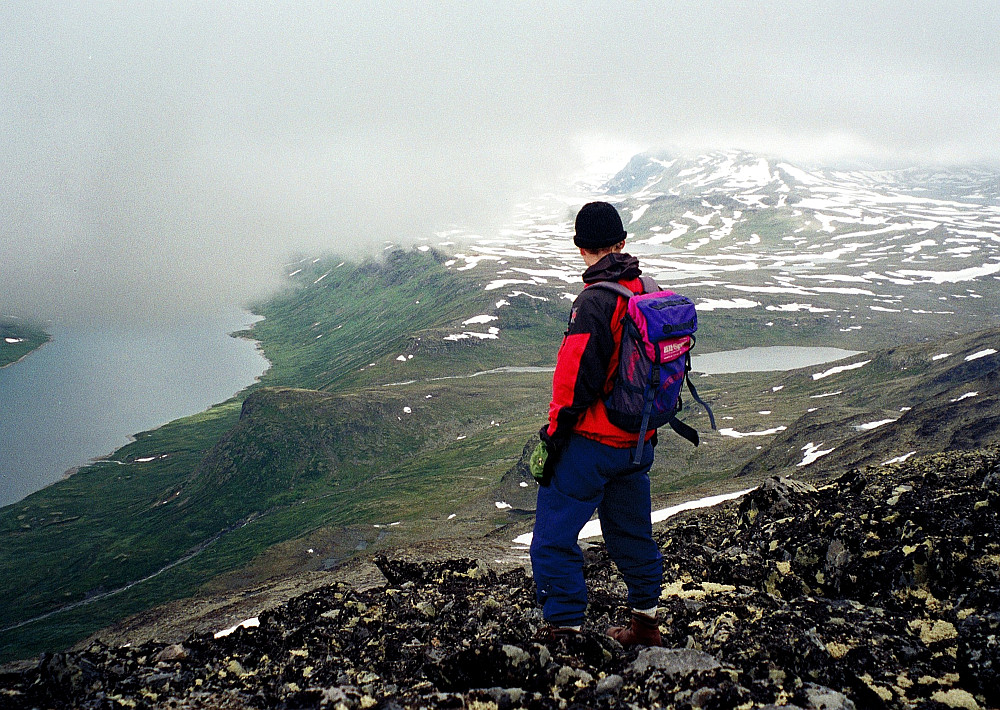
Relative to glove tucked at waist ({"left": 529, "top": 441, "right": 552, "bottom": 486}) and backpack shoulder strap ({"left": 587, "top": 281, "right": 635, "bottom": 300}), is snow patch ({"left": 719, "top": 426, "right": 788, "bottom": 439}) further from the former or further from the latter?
backpack shoulder strap ({"left": 587, "top": 281, "right": 635, "bottom": 300})

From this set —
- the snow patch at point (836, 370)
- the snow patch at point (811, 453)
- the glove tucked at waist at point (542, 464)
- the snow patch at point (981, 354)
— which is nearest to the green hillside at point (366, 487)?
the snow patch at point (811, 453)

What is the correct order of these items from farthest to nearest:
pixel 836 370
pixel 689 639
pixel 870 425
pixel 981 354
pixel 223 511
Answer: pixel 223 511 → pixel 836 370 → pixel 981 354 → pixel 870 425 → pixel 689 639

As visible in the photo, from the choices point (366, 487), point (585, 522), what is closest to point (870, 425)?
point (585, 522)

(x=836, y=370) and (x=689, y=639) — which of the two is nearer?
(x=689, y=639)

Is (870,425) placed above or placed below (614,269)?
below

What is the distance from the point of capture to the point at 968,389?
7331 centimetres

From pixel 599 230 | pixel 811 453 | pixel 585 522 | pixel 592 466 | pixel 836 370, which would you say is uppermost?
pixel 599 230

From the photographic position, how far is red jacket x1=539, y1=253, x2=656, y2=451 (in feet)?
25.0

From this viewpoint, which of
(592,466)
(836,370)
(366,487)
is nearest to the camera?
(592,466)

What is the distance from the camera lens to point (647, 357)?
7.68 metres

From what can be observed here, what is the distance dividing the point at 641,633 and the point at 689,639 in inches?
32.9

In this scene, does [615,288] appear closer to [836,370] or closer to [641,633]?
[641,633]

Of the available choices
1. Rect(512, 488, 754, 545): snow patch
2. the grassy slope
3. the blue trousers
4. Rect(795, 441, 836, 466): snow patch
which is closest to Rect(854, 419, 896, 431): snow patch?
Rect(795, 441, 836, 466): snow patch

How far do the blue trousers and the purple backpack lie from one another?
506 millimetres
